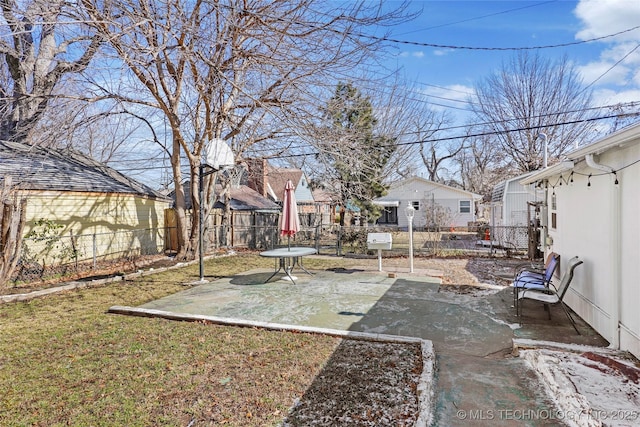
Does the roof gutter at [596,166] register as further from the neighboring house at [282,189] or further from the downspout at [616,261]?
the neighboring house at [282,189]

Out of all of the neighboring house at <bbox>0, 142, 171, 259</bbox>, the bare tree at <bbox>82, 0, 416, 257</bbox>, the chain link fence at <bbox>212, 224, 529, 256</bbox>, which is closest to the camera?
the bare tree at <bbox>82, 0, 416, 257</bbox>

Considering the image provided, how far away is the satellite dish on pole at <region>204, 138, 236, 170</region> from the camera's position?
8742 millimetres

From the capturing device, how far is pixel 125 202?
38.0 feet

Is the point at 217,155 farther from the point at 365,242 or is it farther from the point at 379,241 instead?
the point at 365,242

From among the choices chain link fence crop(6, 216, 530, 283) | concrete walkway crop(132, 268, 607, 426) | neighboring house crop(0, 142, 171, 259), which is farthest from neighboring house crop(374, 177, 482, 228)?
concrete walkway crop(132, 268, 607, 426)

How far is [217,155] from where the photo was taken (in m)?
8.90

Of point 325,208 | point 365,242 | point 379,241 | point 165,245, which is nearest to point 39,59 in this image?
point 165,245

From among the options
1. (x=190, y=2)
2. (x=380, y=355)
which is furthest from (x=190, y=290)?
(x=190, y=2)

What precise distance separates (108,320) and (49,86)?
316 inches

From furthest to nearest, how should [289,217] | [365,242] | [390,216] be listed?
[390,216] < [365,242] < [289,217]

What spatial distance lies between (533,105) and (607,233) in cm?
2009

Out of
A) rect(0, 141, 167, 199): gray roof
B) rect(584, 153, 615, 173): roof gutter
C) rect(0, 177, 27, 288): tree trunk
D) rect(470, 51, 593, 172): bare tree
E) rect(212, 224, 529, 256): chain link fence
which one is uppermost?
rect(470, 51, 593, 172): bare tree

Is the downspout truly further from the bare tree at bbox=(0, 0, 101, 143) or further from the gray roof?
the gray roof

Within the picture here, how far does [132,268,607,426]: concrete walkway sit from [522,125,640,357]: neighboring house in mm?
430
